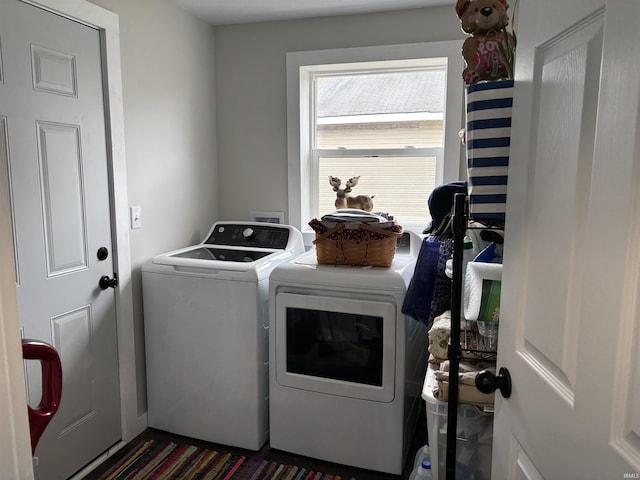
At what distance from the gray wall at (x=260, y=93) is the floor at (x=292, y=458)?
1330mm

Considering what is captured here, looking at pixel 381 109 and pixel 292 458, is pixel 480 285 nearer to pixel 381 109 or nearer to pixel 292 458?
pixel 292 458

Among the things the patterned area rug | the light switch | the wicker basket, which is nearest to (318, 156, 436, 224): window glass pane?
the wicker basket

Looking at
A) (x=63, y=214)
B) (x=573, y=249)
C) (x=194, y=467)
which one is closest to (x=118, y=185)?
(x=63, y=214)

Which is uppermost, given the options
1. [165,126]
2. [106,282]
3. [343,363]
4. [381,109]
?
[381,109]

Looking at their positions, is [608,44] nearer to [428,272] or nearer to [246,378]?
[428,272]

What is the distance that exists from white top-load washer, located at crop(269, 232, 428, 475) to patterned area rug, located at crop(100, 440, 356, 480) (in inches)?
4.9

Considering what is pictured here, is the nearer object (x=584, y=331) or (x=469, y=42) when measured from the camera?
(x=584, y=331)

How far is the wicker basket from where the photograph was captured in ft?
7.00

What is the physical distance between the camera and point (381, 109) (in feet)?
9.03

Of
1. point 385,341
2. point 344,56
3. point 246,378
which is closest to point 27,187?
point 246,378

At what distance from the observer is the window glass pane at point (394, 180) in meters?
2.73

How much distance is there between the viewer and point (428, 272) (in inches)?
72.3

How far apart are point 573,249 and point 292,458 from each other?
1926mm

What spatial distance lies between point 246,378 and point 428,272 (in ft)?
3.36
